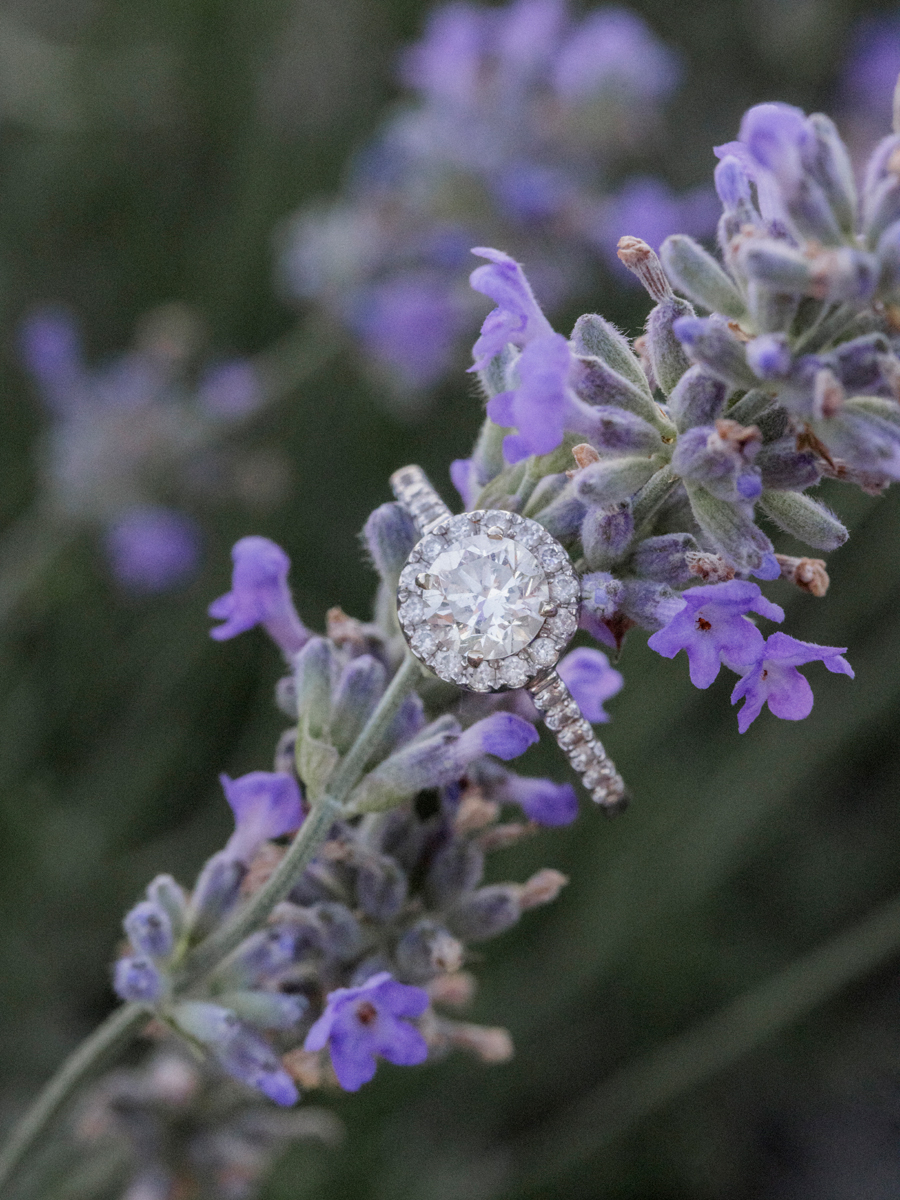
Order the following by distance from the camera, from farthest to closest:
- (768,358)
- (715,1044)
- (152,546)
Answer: (152,546)
(715,1044)
(768,358)

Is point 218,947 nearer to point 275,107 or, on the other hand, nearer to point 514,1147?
point 514,1147

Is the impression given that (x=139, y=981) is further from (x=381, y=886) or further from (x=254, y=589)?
(x=254, y=589)

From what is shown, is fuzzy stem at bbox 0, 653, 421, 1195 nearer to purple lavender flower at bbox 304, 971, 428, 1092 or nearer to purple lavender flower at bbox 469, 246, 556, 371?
purple lavender flower at bbox 304, 971, 428, 1092

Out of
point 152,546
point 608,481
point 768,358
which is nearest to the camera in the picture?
point 768,358

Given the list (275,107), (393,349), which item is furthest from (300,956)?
(275,107)

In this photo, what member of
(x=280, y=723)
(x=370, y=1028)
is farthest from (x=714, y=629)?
(x=280, y=723)

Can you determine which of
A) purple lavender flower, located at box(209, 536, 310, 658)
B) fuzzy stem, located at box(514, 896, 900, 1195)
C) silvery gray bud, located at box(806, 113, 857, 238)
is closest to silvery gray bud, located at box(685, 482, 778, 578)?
silvery gray bud, located at box(806, 113, 857, 238)

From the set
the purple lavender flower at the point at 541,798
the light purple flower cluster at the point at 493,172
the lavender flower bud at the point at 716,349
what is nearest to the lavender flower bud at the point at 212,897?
the purple lavender flower at the point at 541,798
